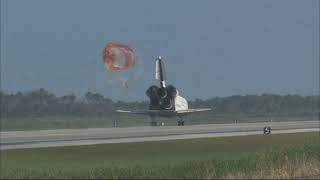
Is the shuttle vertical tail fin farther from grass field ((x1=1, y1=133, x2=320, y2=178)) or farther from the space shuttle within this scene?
grass field ((x1=1, y1=133, x2=320, y2=178))

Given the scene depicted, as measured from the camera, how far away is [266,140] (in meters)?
49.9

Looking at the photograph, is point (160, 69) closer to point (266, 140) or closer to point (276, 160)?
point (266, 140)

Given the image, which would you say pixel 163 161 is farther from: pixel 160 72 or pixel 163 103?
pixel 160 72

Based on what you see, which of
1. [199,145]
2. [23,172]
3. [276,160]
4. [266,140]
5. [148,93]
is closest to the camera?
[23,172]

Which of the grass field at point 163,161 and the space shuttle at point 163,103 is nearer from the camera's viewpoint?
the grass field at point 163,161

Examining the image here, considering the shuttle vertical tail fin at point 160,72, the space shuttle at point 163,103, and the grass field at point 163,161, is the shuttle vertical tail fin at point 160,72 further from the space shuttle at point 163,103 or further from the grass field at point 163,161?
the grass field at point 163,161

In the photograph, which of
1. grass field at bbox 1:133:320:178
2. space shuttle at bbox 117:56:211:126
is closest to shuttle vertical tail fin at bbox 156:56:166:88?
space shuttle at bbox 117:56:211:126

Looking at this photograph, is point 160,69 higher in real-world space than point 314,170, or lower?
higher

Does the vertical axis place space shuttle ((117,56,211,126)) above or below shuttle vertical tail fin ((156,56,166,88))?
below

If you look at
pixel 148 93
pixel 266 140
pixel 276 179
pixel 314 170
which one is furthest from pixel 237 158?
pixel 148 93

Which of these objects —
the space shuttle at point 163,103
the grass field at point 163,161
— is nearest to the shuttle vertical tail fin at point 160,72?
the space shuttle at point 163,103

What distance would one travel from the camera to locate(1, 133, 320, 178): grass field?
2966cm

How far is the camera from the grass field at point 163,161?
2966cm

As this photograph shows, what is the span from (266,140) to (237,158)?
13435 mm
